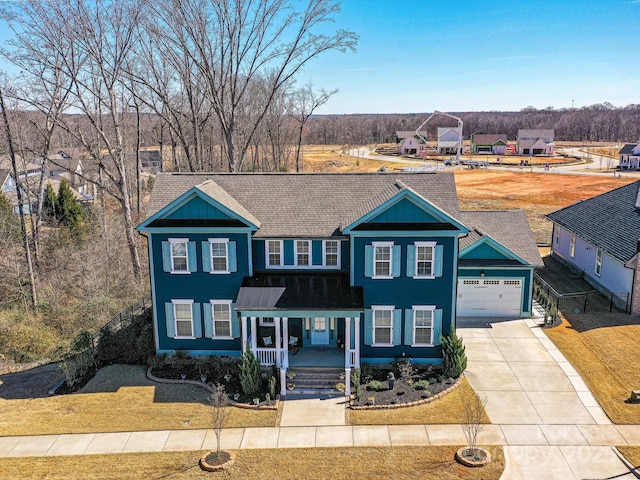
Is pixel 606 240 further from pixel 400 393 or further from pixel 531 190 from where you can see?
pixel 531 190

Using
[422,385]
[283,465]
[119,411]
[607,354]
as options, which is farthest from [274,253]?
[607,354]

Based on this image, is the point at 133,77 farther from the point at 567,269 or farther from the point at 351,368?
the point at 567,269

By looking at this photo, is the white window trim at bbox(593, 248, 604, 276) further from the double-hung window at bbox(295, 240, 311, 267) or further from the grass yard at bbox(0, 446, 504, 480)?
the double-hung window at bbox(295, 240, 311, 267)

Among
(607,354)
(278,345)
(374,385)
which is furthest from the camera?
(607,354)

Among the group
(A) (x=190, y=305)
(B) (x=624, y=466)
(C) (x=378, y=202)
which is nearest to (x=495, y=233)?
(C) (x=378, y=202)

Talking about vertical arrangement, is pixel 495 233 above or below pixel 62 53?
below

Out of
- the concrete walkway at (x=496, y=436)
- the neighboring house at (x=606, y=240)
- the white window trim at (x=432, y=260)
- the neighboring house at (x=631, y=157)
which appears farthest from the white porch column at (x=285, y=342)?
the neighboring house at (x=631, y=157)
